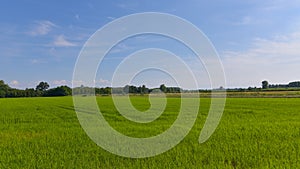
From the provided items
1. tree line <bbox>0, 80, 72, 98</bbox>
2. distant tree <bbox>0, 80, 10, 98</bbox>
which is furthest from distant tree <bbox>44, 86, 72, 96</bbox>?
distant tree <bbox>0, 80, 10, 98</bbox>

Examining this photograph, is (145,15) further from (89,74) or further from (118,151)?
(118,151)

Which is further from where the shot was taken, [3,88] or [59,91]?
[3,88]

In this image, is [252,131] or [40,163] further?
[252,131]

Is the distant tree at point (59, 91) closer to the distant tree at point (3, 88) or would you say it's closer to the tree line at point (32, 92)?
the tree line at point (32, 92)

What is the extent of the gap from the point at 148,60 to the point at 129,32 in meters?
1.70

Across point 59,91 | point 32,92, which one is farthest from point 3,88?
point 59,91

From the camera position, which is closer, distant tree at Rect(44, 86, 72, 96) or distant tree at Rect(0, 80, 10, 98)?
distant tree at Rect(0, 80, 10, 98)

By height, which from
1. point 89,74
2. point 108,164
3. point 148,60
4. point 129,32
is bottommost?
point 108,164

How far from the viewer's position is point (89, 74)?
25.1ft

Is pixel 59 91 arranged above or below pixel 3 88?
below

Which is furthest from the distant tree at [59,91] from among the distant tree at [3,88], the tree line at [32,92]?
the distant tree at [3,88]

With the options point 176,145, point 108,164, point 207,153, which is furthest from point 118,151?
point 207,153

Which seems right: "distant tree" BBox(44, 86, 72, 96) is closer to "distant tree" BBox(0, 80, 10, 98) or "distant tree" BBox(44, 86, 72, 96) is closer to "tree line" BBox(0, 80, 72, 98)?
"tree line" BBox(0, 80, 72, 98)

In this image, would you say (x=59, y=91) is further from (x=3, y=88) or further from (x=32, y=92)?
(x=3, y=88)
